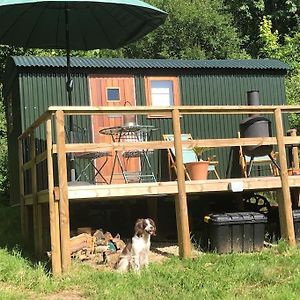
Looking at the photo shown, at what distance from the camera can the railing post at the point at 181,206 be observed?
653 centimetres

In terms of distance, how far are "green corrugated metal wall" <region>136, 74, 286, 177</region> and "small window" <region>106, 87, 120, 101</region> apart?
37 centimetres

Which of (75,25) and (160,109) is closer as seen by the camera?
(160,109)

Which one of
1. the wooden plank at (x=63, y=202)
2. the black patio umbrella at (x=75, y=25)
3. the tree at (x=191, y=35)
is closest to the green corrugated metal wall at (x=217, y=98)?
the black patio umbrella at (x=75, y=25)

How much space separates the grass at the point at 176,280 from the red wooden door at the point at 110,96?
3.53 metres

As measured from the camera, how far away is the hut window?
10.1m

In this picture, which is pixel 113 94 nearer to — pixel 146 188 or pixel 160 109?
pixel 160 109

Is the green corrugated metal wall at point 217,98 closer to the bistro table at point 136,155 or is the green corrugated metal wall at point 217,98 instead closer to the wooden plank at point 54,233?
the bistro table at point 136,155

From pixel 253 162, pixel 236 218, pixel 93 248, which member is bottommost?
pixel 93 248

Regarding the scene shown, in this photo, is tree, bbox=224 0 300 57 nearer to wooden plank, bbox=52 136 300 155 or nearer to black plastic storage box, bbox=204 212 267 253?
wooden plank, bbox=52 136 300 155

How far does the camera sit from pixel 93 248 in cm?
714

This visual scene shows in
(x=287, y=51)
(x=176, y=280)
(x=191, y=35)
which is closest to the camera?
(x=176, y=280)

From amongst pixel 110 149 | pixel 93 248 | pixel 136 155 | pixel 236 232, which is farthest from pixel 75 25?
pixel 236 232

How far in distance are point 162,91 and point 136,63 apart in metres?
0.70

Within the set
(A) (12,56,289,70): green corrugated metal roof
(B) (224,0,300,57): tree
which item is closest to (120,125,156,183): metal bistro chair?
(A) (12,56,289,70): green corrugated metal roof
